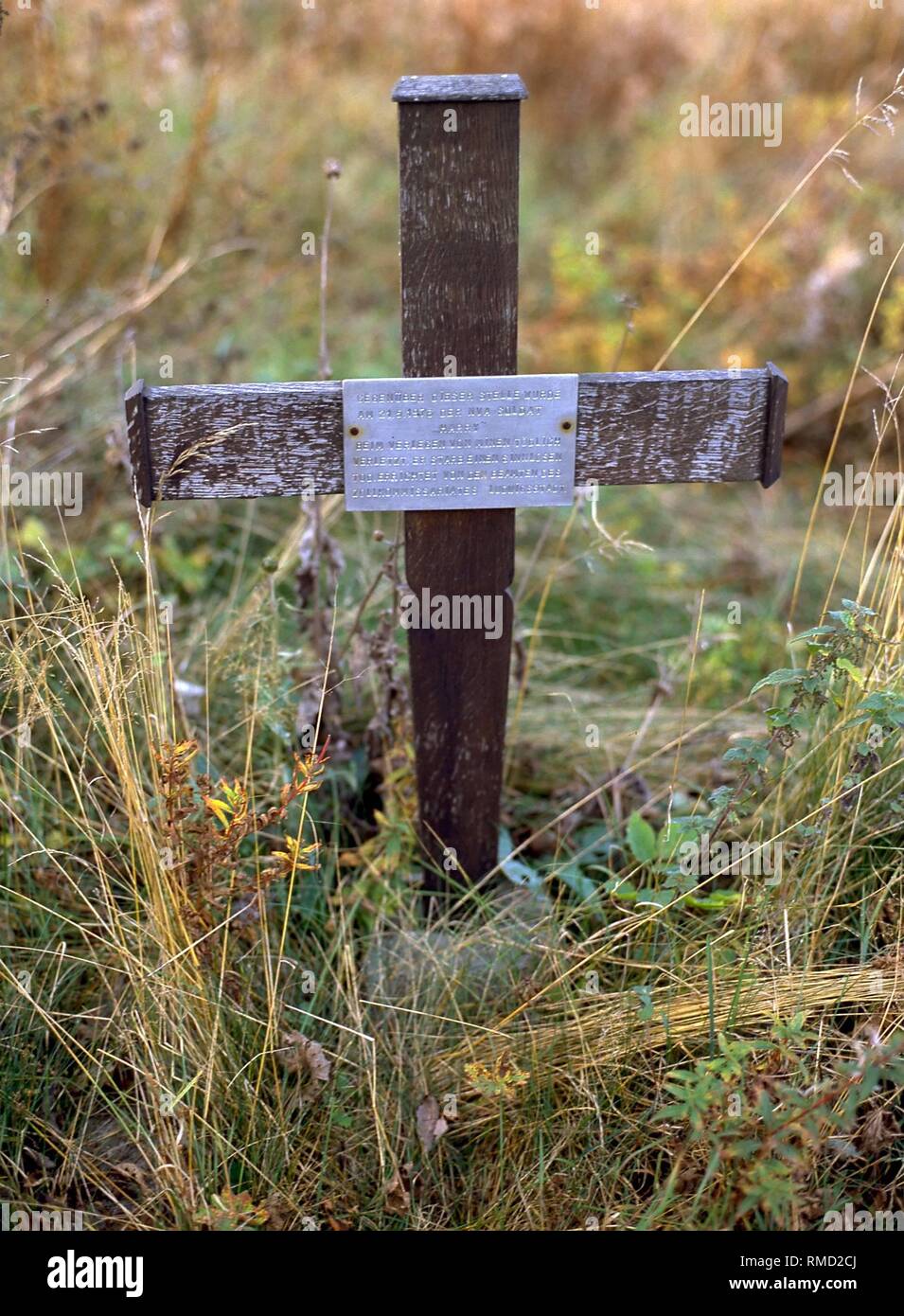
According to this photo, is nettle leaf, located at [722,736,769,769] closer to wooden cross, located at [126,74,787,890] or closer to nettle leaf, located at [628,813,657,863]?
nettle leaf, located at [628,813,657,863]

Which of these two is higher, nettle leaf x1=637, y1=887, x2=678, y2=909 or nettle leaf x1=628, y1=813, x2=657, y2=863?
nettle leaf x1=628, y1=813, x2=657, y2=863

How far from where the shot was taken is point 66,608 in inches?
73.7

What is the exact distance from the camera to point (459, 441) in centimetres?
186

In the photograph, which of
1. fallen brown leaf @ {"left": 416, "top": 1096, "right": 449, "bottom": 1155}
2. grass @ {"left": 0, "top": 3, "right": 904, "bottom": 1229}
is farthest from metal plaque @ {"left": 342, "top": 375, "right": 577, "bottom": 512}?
fallen brown leaf @ {"left": 416, "top": 1096, "right": 449, "bottom": 1155}

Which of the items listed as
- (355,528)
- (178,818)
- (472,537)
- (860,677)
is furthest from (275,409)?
(355,528)

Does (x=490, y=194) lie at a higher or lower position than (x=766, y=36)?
lower

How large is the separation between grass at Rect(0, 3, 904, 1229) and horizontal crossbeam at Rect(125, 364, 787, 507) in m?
0.15

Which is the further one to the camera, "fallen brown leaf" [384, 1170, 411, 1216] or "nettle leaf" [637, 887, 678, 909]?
"nettle leaf" [637, 887, 678, 909]

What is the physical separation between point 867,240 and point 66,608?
4543 millimetres

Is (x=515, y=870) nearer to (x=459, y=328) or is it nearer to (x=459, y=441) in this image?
(x=459, y=441)

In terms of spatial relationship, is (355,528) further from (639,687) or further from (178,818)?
(178,818)

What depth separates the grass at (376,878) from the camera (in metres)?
1.77

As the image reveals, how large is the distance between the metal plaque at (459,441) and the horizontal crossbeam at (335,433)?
0.04 m

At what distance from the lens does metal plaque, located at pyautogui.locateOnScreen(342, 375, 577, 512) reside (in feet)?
5.99
